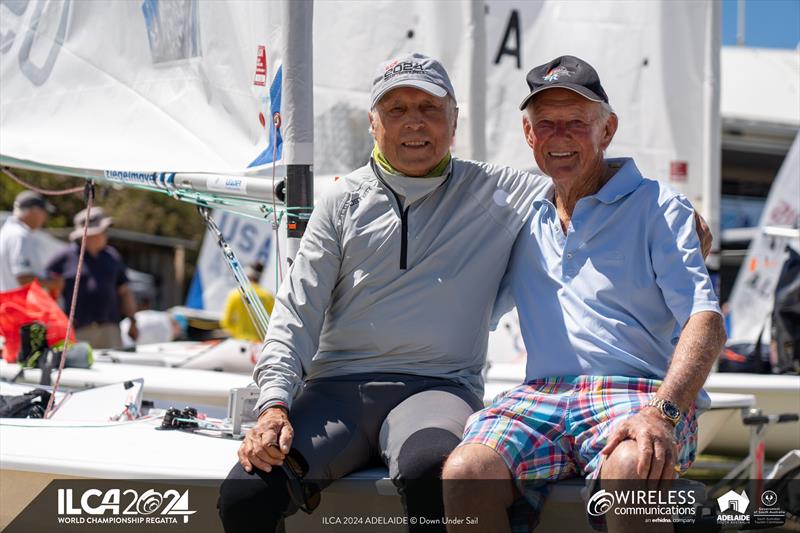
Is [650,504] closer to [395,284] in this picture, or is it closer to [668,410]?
[668,410]

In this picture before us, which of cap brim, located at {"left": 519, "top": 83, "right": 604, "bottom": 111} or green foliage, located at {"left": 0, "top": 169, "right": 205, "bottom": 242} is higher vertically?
green foliage, located at {"left": 0, "top": 169, "right": 205, "bottom": 242}

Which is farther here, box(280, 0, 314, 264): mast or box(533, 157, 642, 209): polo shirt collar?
box(280, 0, 314, 264): mast

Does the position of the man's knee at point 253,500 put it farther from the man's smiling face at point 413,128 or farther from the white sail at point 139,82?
the white sail at point 139,82

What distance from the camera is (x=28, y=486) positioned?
2.66 m

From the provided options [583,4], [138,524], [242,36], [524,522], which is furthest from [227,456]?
[583,4]

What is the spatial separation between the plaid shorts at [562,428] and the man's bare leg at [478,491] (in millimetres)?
40

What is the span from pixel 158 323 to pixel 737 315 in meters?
5.09

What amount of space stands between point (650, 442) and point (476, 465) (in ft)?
1.11

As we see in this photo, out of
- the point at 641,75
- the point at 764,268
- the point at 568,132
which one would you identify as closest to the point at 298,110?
the point at 568,132

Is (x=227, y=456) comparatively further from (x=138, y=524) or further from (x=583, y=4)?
(x=583, y=4)

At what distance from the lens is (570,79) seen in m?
2.26

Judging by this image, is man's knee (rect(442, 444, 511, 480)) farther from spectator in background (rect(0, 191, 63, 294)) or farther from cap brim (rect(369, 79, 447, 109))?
spectator in background (rect(0, 191, 63, 294))

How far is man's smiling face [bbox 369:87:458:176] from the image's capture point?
96.2 inches

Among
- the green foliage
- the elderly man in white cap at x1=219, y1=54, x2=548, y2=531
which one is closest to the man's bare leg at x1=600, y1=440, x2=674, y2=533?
the elderly man in white cap at x1=219, y1=54, x2=548, y2=531
